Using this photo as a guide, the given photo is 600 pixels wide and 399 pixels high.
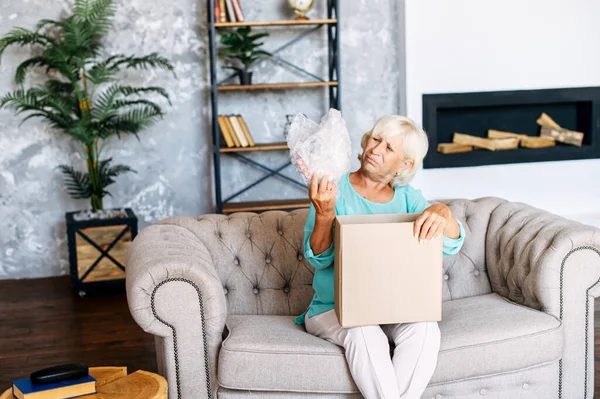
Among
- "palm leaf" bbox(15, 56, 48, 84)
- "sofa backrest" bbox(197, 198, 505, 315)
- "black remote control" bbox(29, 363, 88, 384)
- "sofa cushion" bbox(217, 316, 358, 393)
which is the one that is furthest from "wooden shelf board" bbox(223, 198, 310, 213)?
"black remote control" bbox(29, 363, 88, 384)

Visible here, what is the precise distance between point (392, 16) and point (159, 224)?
260 cm

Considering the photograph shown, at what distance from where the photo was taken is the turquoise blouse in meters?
2.58

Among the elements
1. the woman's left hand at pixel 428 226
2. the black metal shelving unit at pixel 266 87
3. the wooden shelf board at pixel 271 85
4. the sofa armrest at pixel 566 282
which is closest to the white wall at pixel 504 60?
the black metal shelving unit at pixel 266 87

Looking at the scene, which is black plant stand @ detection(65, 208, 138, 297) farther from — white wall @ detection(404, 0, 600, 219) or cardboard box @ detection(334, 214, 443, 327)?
cardboard box @ detection(334, 214, 443, 327)

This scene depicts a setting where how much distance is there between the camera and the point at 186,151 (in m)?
5.05

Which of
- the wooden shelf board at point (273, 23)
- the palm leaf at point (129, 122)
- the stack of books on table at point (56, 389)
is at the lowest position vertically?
the stack of books on table at point (56, 389)

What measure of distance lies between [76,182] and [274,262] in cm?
213

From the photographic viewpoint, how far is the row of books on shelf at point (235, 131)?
482cm

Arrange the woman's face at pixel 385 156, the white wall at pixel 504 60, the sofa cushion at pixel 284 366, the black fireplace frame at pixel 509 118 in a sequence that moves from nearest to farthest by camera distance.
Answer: the sofa cushion at pixel 284 366, the woman's face at pixel 385 156, the white wall at pixel 504 60, the black fireplace frame at pixel 509 118

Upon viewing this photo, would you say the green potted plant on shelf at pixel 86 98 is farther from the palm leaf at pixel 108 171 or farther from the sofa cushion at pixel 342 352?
the sofa cushion at pixel 342 352

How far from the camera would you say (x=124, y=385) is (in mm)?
2227

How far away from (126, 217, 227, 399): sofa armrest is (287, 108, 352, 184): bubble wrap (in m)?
0.52

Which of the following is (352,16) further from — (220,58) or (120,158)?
(120,158)

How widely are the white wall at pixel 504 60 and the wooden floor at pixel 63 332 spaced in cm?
113
